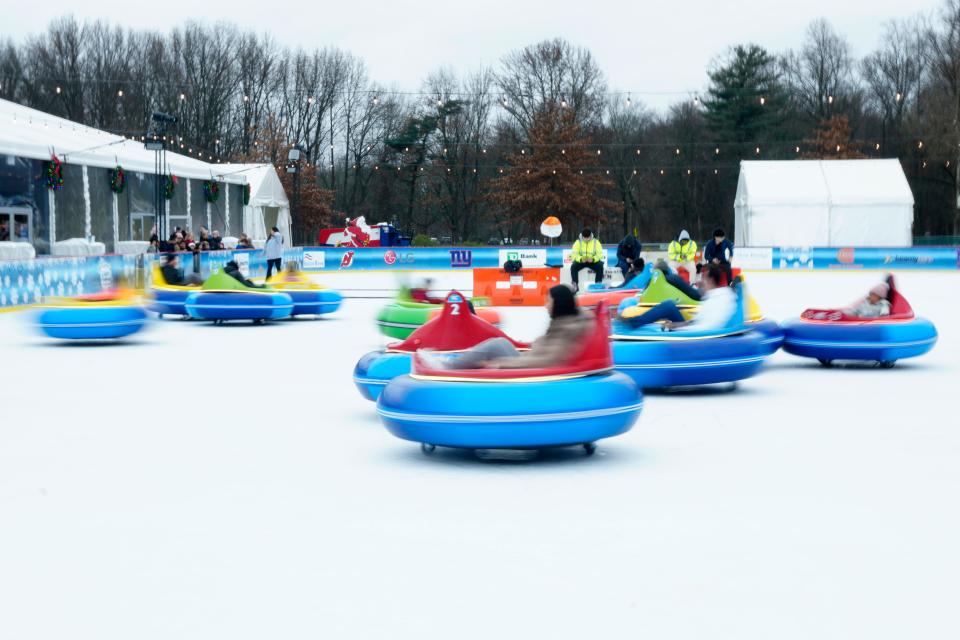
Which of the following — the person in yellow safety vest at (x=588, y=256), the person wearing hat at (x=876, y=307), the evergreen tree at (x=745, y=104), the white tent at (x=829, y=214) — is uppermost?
the evergreen tree at (x=745, y=104)

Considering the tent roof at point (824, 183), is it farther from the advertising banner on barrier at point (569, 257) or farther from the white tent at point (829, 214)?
the advertising banner on barrier at point (569, 257)

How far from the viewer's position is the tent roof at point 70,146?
1040 inches

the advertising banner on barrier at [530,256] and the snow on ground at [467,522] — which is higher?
the advertising banner on barrier at [530,256]

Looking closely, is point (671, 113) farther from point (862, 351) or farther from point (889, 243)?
point (862, 351)

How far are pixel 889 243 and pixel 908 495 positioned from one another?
39076mm

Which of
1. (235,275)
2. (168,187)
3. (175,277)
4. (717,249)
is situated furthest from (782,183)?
(235,275)

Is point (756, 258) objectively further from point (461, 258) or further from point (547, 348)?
point (547, 348)

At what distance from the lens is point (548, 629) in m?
4.06

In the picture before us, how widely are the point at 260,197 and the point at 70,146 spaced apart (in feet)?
54.8

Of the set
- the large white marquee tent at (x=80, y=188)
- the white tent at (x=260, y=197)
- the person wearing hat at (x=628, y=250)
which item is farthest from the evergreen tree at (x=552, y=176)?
the person wearing hat at (x=628, y=250)

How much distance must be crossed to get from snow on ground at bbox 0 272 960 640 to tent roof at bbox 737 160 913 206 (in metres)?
34.2

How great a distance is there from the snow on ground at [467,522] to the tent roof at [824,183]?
3419 cm

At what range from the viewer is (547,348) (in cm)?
705

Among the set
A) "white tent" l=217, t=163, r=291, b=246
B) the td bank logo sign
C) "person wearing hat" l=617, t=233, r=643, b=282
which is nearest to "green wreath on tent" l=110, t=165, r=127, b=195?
"white tent" l=217, t=163, r=291, b=246
